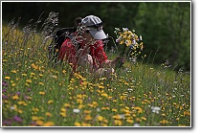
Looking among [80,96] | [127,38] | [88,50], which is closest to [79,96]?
[80,96]

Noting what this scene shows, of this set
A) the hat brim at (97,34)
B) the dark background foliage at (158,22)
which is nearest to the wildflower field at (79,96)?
the hat brim at (97,34)

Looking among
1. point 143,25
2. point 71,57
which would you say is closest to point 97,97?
point 71,57

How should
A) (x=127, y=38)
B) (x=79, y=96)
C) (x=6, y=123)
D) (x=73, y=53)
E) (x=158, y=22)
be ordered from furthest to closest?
(x=158, y=22) → (x=73, y=53) → (x=127, y=38) → (x=79, y=96) → (x=6, y=123)

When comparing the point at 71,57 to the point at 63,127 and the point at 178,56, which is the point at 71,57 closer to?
the point at 63,127

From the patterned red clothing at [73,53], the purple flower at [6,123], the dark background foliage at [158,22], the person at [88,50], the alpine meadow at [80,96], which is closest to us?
the purple flower at [6,123]

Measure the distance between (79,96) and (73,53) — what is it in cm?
105

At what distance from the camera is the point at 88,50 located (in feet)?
13.5

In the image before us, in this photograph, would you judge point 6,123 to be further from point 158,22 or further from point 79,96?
point 158,22

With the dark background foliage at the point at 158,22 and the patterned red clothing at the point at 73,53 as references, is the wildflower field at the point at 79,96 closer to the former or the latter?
the patterned red clothing at the point at 73,53

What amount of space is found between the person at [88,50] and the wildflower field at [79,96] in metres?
0.12

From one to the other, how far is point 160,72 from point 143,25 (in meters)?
11.0

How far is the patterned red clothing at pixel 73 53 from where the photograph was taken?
4.15m

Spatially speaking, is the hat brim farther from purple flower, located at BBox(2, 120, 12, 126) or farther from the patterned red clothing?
purple flower, located at BBox(2, 120, 12, 126)

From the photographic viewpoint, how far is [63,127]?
291cm
